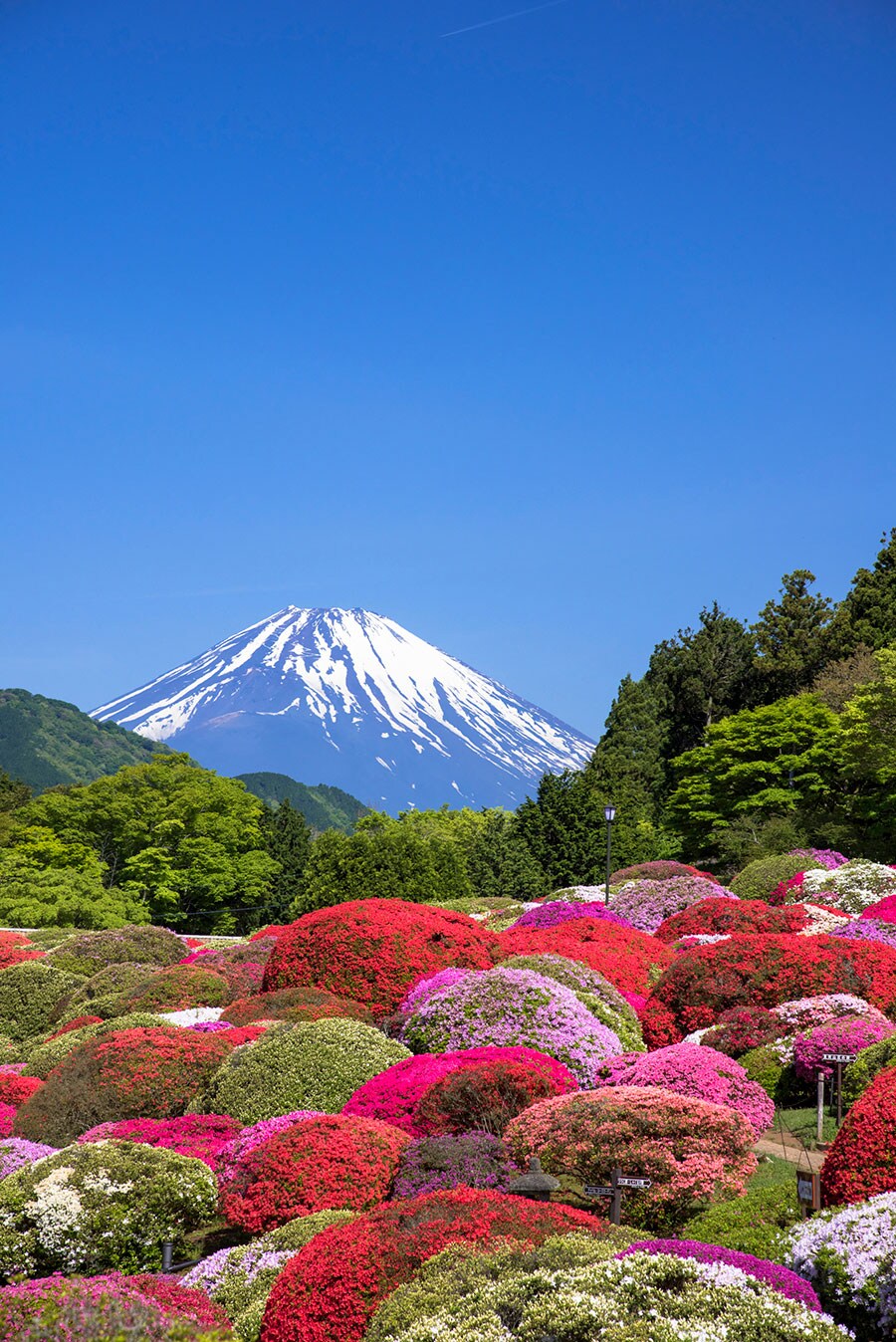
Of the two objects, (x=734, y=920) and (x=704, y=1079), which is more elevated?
(x=734, y=920)

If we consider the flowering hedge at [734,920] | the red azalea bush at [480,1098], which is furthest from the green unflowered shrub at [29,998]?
the red azalea bush at [480,1098]

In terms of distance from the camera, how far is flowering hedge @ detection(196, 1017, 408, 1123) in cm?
1219

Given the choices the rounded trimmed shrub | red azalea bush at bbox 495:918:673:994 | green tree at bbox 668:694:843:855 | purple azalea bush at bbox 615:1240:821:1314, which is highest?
green tree at bbox 668:694:843:855

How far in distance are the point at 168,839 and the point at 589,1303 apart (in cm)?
5089

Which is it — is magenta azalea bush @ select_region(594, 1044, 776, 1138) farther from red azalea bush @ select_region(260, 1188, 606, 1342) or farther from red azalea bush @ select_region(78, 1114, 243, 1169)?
red azalea bush @ select_region(78, 1114, 243, 1169)

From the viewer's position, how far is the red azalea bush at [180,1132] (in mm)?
11234

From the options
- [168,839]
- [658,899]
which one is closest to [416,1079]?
[658,899]

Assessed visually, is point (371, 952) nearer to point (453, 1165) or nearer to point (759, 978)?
point (759, 978)

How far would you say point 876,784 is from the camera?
4406 cm

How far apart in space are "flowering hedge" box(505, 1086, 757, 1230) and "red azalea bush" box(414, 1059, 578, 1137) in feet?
2.65

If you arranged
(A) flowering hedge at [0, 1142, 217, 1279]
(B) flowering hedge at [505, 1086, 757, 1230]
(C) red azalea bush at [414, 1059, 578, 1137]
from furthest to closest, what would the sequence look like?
(C) red azalea bush at [414, 1059, 578, 1137] < (A) flowering hedge at [0, 1142, 217, 1279] < (B) flowering hedge at [505, 1086, 757, 1230]

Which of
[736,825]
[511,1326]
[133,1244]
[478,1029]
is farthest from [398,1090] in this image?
[736,825]

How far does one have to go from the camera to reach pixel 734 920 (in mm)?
20422

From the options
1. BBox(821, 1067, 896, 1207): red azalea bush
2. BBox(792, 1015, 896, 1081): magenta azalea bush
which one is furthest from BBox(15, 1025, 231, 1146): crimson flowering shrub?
BBox(821, 1067, 896, 1207): red azalea bush
